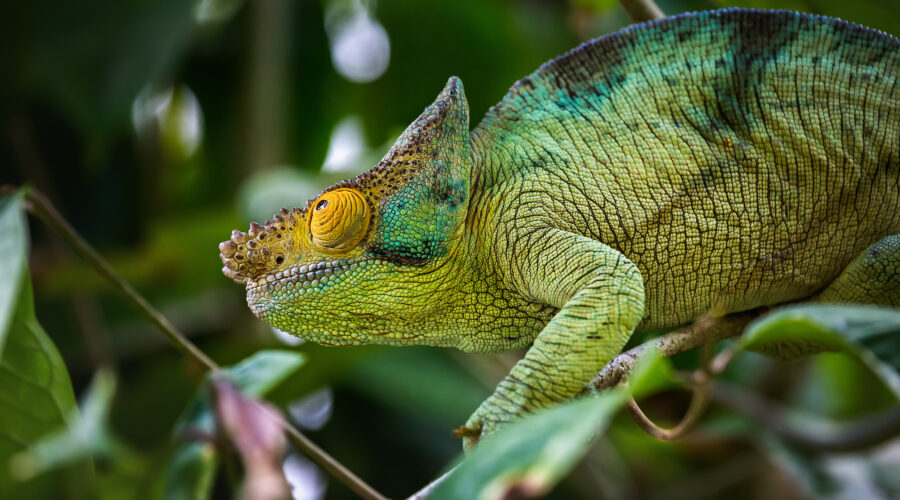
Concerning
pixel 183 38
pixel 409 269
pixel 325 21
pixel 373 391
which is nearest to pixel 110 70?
pixel 183 38

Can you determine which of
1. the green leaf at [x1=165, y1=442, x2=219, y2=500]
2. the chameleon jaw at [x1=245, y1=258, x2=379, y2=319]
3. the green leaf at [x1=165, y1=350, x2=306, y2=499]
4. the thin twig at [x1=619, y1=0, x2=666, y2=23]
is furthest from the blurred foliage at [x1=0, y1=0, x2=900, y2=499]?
the green leaf at [x1=165, y1=442, x2=219, y2=500]

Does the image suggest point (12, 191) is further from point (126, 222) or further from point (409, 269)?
point (126, 222)

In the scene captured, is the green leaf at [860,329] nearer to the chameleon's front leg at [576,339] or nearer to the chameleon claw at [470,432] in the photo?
the chameleon's front leg at [576,339]

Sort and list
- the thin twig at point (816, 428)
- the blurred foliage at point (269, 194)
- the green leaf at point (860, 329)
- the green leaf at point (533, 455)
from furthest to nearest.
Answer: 1. the blurred foliage at point (269, 194)
2. the thin twig at point (816, 428)
3. the green leaf at point (860, 329)
4. the green leaf at point (533, 455)

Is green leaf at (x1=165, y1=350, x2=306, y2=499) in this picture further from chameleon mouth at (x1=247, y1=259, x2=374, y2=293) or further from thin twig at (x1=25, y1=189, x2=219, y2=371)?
chameleon mouth at (x1=247, y1=259, x2=374, y2=293)

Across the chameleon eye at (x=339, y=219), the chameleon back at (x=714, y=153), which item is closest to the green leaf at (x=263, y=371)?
the chameleon eye at (x=339, y=219)

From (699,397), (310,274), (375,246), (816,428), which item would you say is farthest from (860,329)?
(816,428)

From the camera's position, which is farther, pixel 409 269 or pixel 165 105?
pixel 165 105
